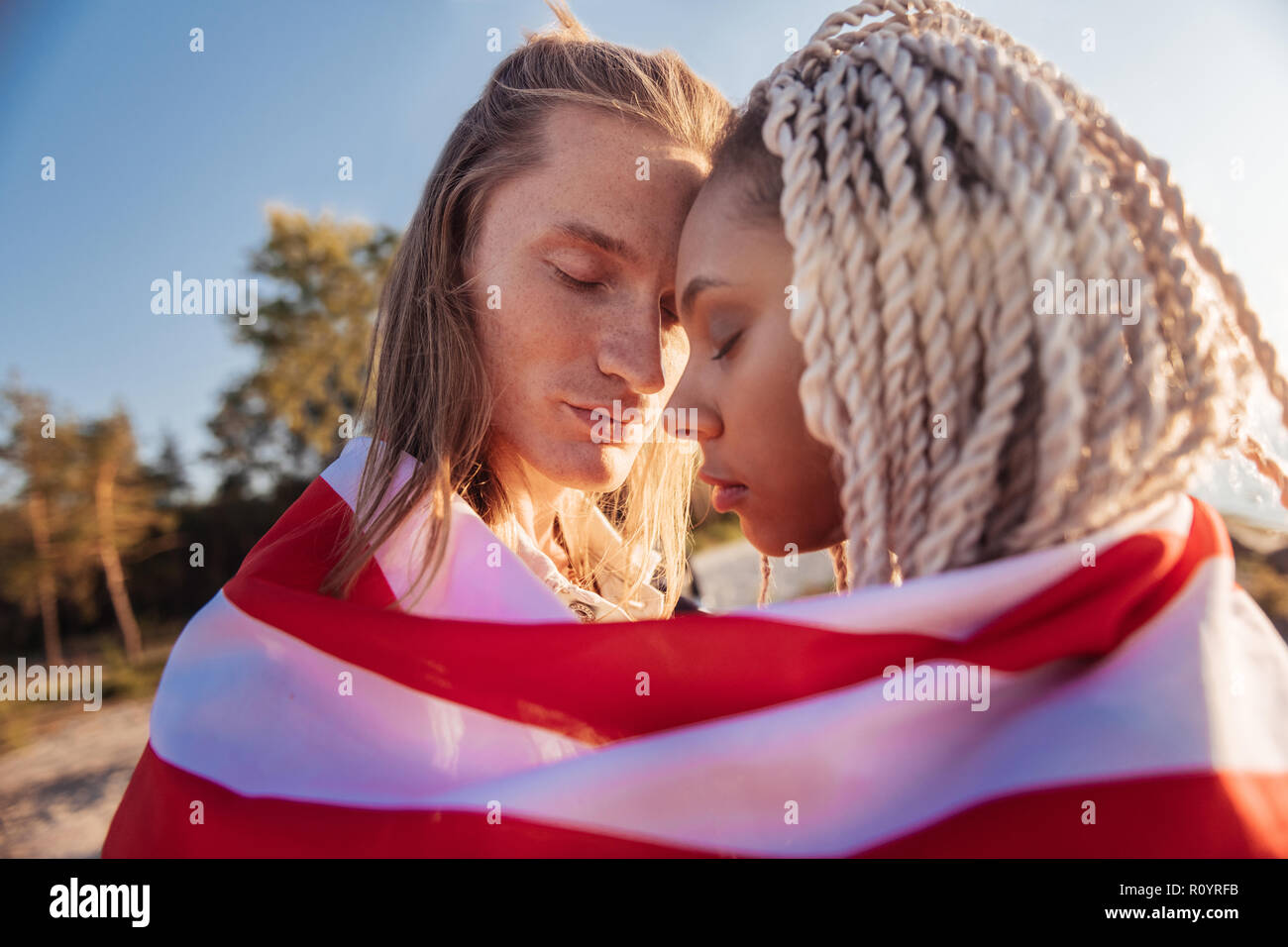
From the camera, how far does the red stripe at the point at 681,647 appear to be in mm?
953

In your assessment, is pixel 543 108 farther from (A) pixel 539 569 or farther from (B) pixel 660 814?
(B) pixel 660 814

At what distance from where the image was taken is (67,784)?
7.04 meters

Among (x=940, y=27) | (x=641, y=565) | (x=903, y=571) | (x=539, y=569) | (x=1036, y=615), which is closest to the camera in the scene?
(x=1036, y=615)

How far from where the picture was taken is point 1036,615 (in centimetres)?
96

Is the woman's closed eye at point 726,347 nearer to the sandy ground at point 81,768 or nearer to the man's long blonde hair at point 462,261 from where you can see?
the man's long blonde hair at point 462,261

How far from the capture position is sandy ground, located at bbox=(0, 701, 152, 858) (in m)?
5.91

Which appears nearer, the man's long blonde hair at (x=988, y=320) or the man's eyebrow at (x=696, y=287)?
the man's long blonde hair at (x=988, y=320)

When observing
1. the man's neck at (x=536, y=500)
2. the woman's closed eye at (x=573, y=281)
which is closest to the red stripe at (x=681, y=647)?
the man's neck at (x=536, y=500)


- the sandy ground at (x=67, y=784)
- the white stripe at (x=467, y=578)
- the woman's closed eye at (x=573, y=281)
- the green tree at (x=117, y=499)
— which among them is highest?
the green tree at (x=117, y=499)

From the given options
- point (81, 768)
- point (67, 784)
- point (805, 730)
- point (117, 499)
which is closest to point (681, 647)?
point (805, 730)

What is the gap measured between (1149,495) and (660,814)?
0.81 metres

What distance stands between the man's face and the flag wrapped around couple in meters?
0.56

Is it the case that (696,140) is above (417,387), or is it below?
above
